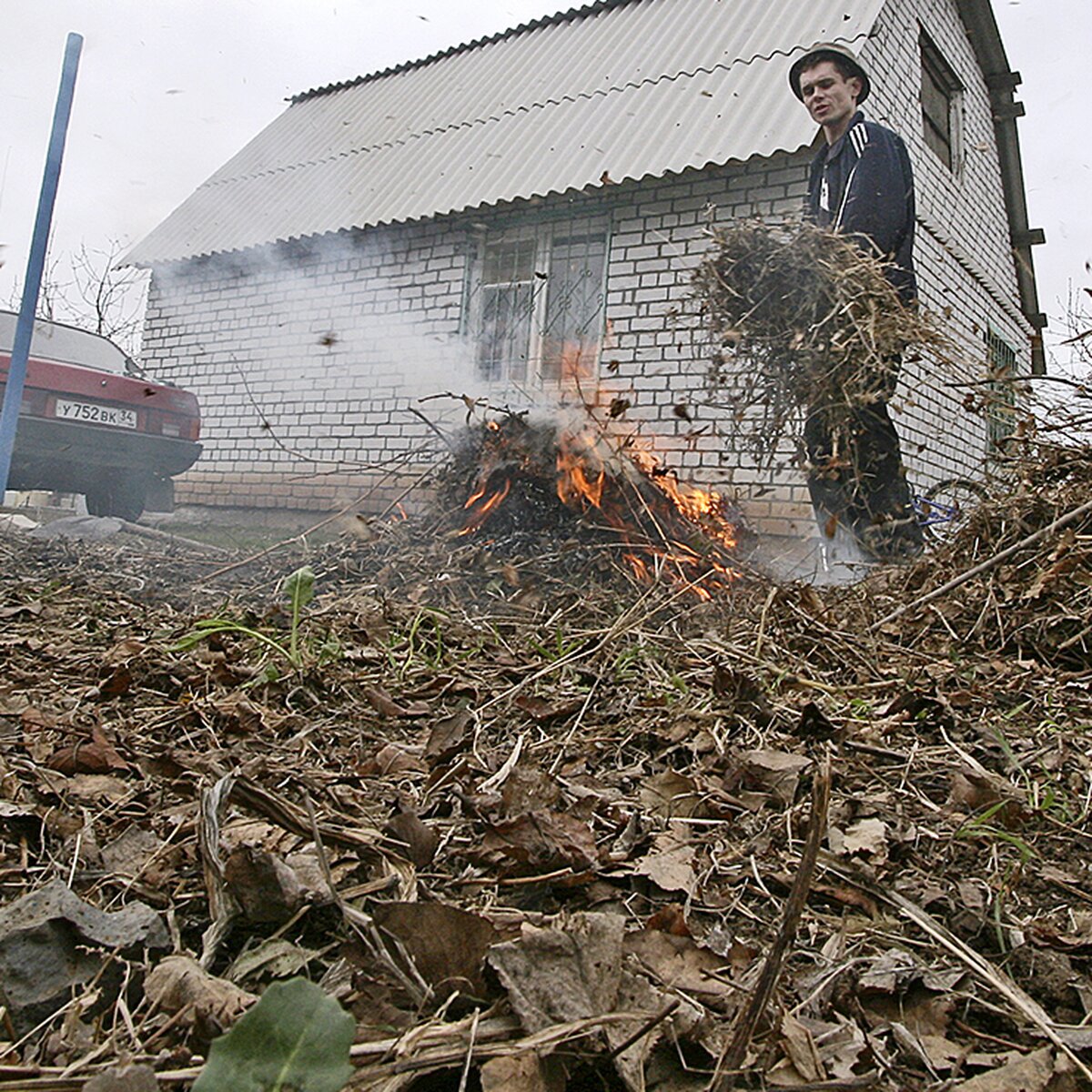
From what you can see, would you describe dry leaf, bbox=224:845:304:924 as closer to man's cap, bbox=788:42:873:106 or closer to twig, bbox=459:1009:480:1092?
twig, bbox=459:1009:480:1092

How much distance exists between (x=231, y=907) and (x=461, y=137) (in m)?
9.39

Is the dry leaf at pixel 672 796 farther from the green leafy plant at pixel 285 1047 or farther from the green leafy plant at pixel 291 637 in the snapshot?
the green leafy plant at pixel 291 637

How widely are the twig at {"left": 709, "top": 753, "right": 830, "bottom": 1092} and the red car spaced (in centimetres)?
738

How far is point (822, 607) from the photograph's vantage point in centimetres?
275

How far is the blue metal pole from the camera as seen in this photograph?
5.46m

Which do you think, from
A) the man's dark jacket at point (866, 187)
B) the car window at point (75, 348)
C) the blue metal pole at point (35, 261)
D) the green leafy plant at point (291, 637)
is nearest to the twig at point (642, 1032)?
the green leafy plant at point (291, 637)

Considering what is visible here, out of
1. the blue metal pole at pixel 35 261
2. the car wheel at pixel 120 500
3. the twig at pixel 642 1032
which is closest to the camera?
the twig at pixel 642 1032

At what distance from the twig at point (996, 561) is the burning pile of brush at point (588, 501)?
0.74m

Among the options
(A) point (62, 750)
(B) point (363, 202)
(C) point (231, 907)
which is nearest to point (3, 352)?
(B) point (363, 202)

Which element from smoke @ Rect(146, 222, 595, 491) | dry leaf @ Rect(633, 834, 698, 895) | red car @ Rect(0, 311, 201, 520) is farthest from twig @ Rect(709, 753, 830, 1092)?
red car @ Rect(0, 311, 201, 520)

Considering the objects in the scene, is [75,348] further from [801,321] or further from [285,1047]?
[285,1047]

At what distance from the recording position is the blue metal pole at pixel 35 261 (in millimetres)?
5457

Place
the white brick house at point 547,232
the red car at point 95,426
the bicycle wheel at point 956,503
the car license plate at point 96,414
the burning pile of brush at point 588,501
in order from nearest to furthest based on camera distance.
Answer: the bicycle wheel at point 956,503 < the burning pile of brush at point 588,501 < the red car at point 95,426 < the car license plate at point 96,414 < the white brick house at point 547,232

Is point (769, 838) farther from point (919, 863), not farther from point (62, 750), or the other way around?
point (62, 750)
